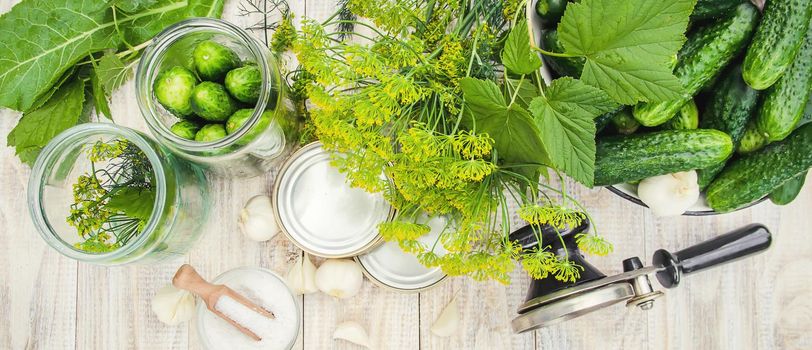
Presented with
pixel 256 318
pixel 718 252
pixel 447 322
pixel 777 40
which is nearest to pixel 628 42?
pixel 777 40

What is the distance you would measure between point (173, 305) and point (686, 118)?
76 centimetres

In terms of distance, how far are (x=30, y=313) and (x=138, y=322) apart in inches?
7.0

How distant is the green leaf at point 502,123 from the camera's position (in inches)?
24.9

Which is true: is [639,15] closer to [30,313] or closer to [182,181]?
[182,181]

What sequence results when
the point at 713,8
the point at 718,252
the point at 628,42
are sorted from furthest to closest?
the point at 718,252, the point at 713,8, the point at 628,42

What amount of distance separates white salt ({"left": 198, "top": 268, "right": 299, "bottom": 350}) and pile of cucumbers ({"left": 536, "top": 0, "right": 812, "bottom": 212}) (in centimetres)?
48

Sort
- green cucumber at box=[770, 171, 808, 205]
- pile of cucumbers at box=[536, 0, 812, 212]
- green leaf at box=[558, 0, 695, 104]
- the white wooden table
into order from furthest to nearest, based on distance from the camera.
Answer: the white wooden table → green cucumber at box=[770, 171, 808, 205] → pile of cucumbers at box=[536, 0, 812, 212] → green leaf at box=[558, 0, 695, 104]

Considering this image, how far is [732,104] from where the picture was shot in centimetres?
77

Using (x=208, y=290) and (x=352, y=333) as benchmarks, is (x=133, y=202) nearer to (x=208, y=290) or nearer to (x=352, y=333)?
(x=208, y=290)

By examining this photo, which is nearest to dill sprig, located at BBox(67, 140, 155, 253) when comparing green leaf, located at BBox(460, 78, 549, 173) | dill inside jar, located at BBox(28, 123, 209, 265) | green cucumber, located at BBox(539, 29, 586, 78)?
dill inside jar, located at BBox(28, 123, 209, 265)

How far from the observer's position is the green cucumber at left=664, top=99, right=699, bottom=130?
30.7 inches

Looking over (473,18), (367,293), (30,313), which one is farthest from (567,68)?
(30,313)

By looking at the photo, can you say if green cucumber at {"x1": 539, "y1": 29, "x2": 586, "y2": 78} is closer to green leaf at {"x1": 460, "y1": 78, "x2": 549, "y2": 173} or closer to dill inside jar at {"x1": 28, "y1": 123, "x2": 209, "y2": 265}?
green leaf at {"x1": 460, "y1": 78, "x2": 549, "y2": 173}

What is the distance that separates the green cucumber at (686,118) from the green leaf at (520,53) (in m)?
0.25
